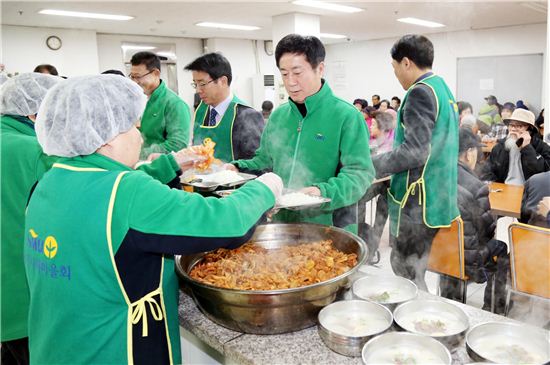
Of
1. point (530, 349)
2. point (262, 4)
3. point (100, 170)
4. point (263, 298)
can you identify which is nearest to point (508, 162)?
point (530, 349)

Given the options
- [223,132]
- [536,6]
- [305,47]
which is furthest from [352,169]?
[536,6]

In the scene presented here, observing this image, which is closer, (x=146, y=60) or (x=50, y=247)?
(x=50, y=247)

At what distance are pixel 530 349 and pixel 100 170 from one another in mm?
1292

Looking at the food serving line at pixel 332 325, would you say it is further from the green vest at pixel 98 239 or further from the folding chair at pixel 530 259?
the folding chair at pixel 530 259

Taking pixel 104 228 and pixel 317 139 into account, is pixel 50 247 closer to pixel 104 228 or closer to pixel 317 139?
pixel 104 228

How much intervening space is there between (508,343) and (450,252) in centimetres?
149

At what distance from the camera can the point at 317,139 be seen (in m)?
2.22

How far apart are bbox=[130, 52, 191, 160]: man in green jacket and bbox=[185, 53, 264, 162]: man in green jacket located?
0.87ft

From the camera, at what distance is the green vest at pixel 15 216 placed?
73.5 inches

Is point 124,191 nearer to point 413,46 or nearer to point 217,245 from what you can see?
point 217,245

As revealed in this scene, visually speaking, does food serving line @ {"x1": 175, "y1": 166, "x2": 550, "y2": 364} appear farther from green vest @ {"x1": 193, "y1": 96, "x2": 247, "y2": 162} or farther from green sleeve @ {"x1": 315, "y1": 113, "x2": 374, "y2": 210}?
green vest @ {"x1": 193, "y1": 96, "x2": 247, "y2": 162}

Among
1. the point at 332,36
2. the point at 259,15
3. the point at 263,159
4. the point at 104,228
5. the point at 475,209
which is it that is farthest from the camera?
the point at 332,36

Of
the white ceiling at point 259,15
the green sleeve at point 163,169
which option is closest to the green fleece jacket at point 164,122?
the green sleeve at point 163,169

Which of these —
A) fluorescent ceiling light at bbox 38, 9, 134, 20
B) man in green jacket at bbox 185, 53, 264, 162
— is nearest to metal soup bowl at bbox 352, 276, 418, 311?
man in green jacket at bbox 185, 53, 264, 162
